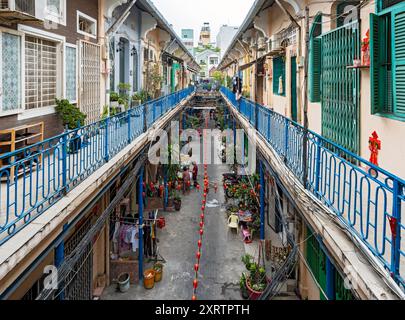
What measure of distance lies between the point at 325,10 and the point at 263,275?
681cm

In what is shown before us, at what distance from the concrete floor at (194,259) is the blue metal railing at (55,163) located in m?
4.26

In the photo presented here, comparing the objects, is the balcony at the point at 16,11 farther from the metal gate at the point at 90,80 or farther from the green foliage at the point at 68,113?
the metal gate at the point at 90,80

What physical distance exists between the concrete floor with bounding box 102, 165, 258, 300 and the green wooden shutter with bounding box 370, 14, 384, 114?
6.41 meters

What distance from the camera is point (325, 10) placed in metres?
8.67

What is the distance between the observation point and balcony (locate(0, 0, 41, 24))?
623cm

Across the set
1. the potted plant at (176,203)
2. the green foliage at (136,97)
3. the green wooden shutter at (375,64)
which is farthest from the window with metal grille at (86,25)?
the potted plant at (176,203)

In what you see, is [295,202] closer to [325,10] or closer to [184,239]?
[325,10]

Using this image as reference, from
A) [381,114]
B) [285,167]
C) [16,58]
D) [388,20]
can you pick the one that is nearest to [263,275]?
[285,167]

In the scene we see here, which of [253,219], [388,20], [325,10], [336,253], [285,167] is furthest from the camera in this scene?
[253,219]

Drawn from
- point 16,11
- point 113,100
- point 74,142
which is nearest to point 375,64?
point 74,142

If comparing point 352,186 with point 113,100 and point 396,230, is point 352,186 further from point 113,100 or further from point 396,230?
point 113,100

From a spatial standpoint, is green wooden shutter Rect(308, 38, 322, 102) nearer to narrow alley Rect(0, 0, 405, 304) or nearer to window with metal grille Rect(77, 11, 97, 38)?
narrow alley Rect(0, 0, 405, 304)

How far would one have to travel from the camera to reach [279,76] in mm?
14711

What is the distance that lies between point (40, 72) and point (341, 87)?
20.1 ft
